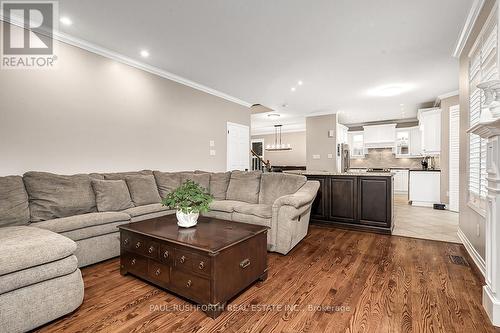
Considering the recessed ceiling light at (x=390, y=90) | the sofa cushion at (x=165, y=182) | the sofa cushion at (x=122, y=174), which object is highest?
the recessed ceiling light at (x=390, y=90)

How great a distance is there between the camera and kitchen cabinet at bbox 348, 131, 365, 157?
966 centimetres

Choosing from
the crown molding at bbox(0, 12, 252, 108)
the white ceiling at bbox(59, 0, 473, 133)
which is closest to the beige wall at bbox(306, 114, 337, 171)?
the white ceiling at bbox(59, 0, 473, 133)

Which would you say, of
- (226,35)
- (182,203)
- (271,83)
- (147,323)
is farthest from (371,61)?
(147,323)

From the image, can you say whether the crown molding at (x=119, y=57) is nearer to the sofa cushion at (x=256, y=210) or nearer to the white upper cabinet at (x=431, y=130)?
the sofa cushion at (x=256, y=210)

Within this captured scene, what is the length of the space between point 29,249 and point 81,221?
3.16 ft

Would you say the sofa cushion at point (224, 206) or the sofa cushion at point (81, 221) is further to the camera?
the sofa cushion at point (224, 206)

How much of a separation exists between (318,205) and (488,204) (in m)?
Answer: 2.92

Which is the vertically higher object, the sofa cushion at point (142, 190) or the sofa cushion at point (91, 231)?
the sofa cushion at point (142, 190)

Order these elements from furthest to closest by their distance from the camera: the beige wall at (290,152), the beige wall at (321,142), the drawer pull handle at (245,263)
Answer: the beige wall at (290,152) → the beige wall at (321,142) → the drawer pull handle at (245,263)

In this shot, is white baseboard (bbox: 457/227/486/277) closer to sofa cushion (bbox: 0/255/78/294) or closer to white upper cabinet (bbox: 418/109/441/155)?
white upper cabinet (bbox: 418/109/441/155)

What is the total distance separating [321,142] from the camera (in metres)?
7.58

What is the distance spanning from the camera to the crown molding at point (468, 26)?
8.36 ft

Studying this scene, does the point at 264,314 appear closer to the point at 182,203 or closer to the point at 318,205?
the point at 182,203

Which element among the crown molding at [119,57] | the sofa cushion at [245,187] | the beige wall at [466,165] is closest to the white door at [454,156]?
the beige wall at [466,165]
